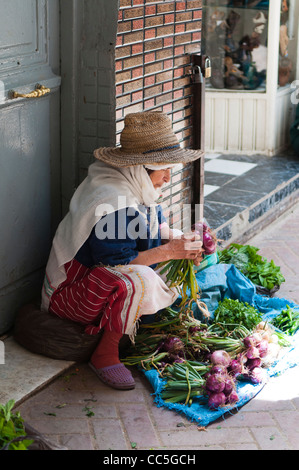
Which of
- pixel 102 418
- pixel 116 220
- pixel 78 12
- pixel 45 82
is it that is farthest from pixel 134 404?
pixel 78 12

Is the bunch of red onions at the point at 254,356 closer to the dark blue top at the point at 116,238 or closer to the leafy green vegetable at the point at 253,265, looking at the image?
the dark blue top at the point at 116,238

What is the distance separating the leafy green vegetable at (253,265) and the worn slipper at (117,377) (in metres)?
1.55

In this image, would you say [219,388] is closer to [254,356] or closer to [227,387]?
[227,387]

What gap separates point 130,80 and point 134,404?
77.9 inches

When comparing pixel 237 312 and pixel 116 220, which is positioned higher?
pixel 116 220

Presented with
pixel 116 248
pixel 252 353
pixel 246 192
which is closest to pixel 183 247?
pixel 116 248

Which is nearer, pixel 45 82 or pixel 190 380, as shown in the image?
pixel 190 380

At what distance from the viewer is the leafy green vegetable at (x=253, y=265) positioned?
537cm

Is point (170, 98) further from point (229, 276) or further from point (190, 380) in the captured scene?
point (190, 380)

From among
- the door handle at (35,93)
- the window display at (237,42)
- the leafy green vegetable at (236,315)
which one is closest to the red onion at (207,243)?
the leafy green vegetable at (236,315)

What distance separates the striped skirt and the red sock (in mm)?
47

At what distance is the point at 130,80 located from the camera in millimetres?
4660

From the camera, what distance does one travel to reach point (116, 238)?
4.11m
